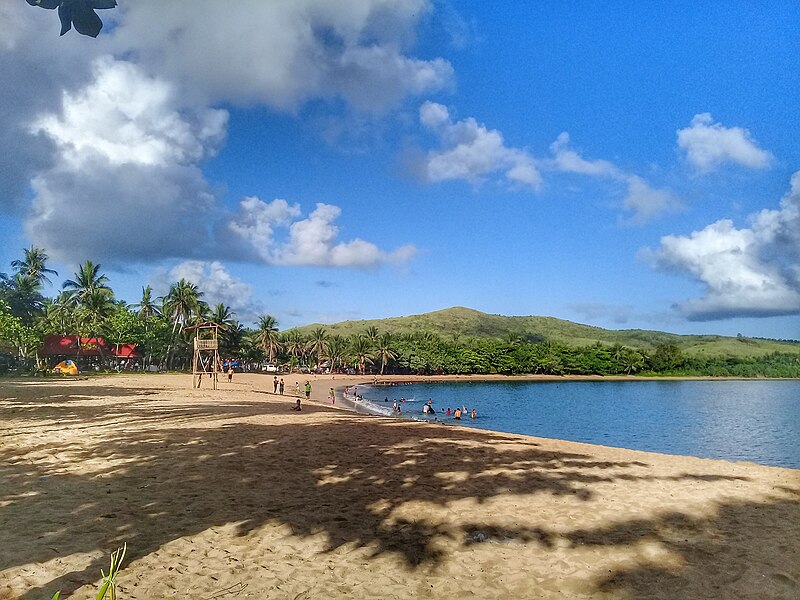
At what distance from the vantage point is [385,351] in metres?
122

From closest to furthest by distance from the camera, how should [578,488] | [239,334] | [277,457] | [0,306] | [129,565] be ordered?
1. [129,565]
2. [578,488]
3. [277,457]
4. [0,306]
5. [239,334]

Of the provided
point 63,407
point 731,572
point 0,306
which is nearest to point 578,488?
point 731,572

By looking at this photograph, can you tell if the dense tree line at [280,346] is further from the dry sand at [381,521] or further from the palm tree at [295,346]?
the dry sand at [381,521]

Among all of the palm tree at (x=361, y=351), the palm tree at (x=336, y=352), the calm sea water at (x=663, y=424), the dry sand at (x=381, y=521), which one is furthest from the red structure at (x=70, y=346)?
the dry sand at (x=381, y=521)

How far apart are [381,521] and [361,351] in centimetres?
11577

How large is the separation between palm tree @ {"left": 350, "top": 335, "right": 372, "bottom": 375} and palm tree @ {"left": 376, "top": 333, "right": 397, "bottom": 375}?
2.51 m

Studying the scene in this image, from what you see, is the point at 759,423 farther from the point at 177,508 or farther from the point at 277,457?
the point at 177,508

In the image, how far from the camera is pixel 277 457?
12.3 meters

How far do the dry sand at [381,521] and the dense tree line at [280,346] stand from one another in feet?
143

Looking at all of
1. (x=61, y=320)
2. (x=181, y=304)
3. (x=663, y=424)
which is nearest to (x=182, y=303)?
(x=181, y=304)

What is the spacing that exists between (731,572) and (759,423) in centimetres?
5083

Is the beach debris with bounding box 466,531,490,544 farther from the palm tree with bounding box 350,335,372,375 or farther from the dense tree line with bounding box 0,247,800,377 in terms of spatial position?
the palm tree with bounding box 350,335,372,375

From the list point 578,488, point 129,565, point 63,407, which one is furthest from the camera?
point 63,407

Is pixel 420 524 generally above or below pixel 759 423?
above
